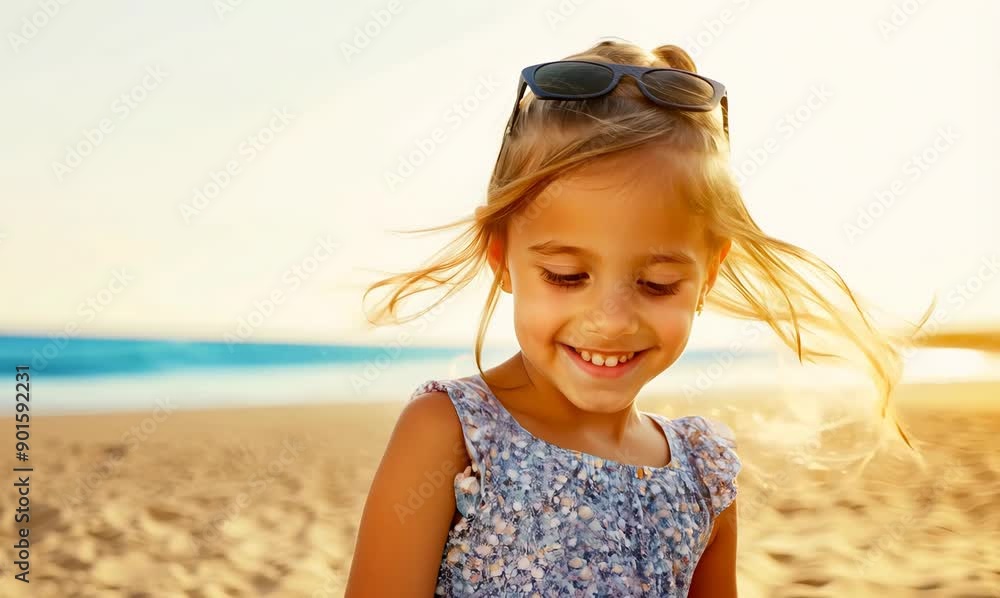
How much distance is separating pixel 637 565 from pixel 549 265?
0.73 m

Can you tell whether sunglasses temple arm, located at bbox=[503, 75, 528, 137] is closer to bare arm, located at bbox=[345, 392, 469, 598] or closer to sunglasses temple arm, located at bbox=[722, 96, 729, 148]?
sunglasses temple arm, located at bbox=[722, 96, 729, 148]

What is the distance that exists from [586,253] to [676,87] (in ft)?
1.60

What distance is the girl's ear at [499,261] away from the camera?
2.29 metres

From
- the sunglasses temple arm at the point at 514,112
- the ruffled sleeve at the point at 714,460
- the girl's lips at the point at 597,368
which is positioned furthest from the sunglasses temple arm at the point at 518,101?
the ruffled sleeve at the point at 714,460

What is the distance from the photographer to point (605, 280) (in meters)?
2.04

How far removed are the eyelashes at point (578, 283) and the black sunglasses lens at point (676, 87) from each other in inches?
16.9

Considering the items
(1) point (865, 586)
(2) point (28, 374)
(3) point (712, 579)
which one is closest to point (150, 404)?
(2) point (28, 374)

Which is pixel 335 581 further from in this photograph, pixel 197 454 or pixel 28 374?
pixel 28 374

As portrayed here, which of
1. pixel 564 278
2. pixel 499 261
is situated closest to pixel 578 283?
pixel 564 278

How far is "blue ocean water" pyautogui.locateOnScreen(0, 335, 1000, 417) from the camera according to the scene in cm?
1280

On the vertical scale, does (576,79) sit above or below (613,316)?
above

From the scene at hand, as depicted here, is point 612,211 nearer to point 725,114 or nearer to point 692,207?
point 692,207

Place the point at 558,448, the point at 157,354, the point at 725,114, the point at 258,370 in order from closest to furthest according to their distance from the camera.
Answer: the point at 558,448 < the point at 725,114 < the point at 258,370 < the point at 157,354

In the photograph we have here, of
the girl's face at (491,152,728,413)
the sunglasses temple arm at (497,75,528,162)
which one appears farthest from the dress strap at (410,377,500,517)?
the sunglasses temple arm at (497,75,528,162)
